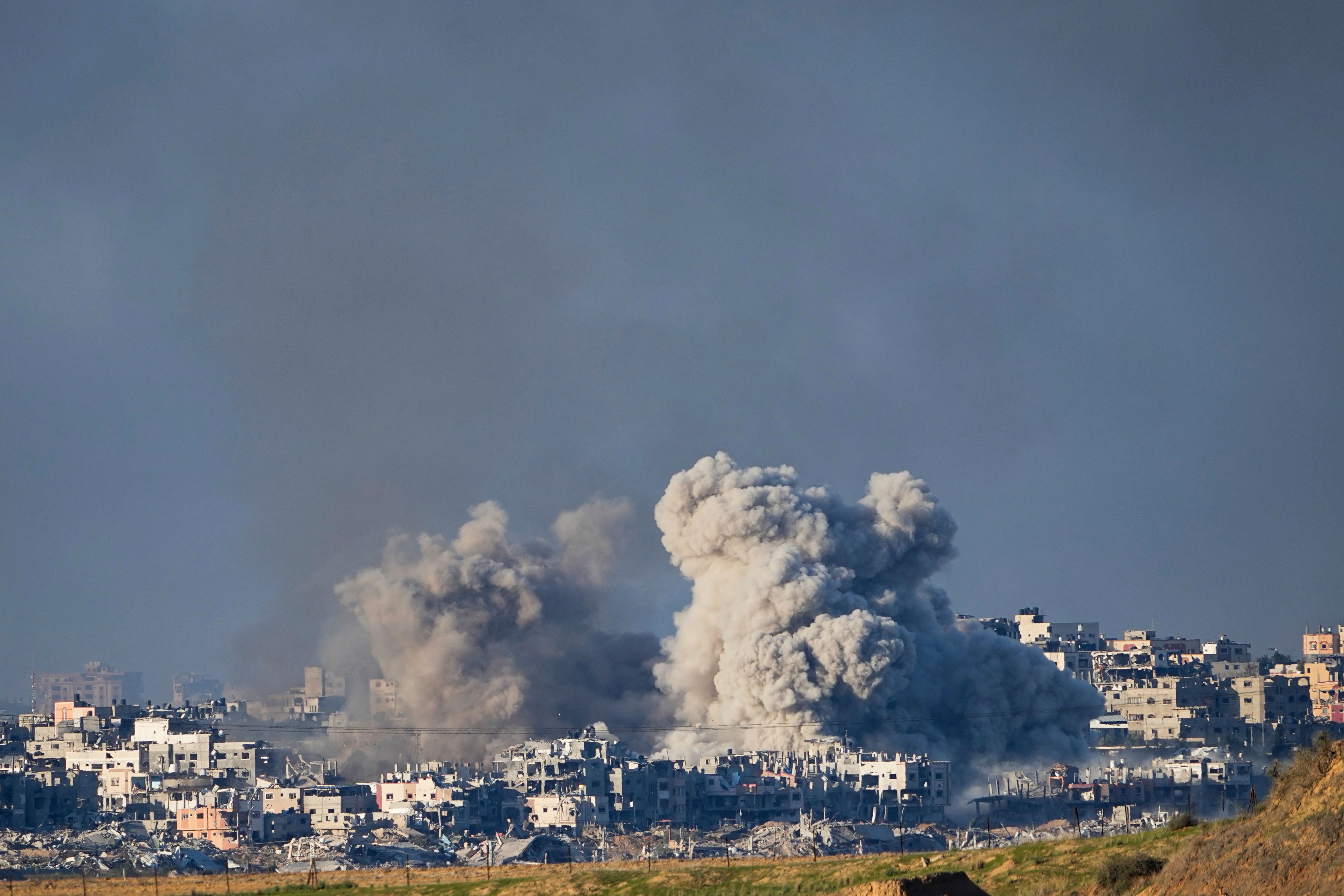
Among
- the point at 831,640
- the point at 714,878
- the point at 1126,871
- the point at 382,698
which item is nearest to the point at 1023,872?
the point at 1126,871

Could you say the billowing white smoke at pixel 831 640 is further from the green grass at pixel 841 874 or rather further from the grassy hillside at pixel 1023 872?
the green grass at pixel 841 874

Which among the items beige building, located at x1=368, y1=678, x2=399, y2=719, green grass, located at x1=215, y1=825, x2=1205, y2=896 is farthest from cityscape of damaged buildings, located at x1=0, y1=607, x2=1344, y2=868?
green grass, located at x1=215, y1=825, x2=1205, y2=896

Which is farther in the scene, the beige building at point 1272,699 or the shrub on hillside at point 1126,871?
the beige building at point 1272,699

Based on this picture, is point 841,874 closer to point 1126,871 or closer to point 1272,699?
point 1126,871

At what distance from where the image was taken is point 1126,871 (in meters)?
36.3

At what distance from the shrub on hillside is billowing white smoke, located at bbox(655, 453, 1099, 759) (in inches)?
2790

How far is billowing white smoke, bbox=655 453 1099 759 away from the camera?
109500 millimetres

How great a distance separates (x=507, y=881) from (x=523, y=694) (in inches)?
2523

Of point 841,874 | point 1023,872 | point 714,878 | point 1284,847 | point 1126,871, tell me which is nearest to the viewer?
point 1284,847

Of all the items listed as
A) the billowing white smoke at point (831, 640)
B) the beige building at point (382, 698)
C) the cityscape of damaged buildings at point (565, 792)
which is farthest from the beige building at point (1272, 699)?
the beige building at point (382, 698)

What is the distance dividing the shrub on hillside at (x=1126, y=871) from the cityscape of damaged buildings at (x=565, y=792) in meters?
52.2

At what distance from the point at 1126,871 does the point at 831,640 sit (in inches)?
2827

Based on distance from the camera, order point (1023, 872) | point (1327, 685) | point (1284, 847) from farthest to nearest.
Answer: point (1327, 685)
point (1023, 872)
point (1284, 847)

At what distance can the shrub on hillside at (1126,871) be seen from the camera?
119 feet
